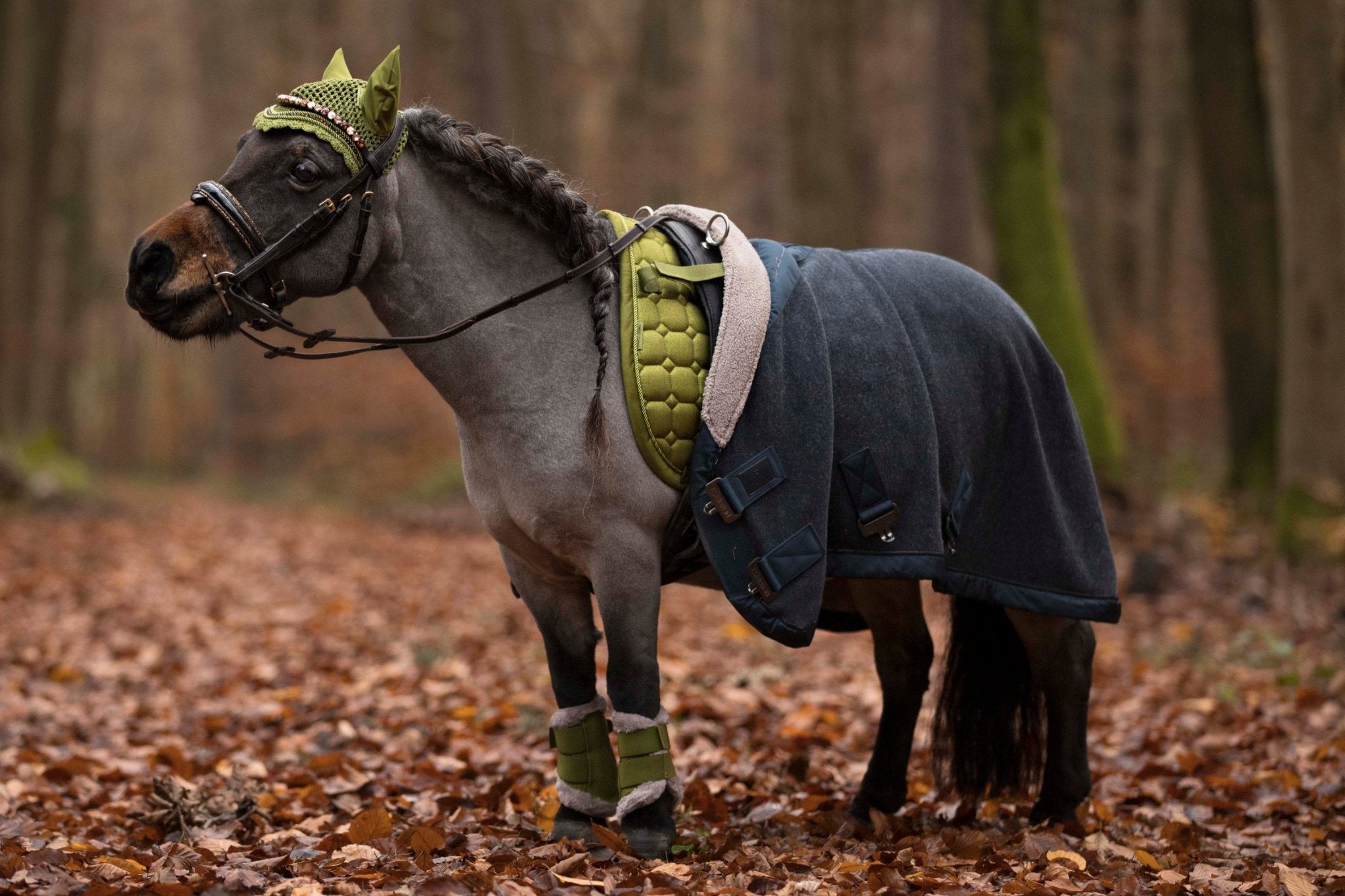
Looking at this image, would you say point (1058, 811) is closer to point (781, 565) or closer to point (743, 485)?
point (781, 565)

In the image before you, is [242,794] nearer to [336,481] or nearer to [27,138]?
[27,138]

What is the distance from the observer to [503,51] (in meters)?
16.3

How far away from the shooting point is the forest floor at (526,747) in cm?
354

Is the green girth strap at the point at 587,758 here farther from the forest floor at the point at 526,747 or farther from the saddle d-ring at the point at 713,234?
the saddle d-ring at the point at 713,234

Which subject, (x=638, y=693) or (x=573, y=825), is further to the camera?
(x=573, y=825)

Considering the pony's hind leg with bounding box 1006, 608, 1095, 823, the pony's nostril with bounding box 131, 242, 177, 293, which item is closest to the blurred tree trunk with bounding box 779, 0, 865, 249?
the pony's hind leg with bounding box 1006, 608, 1095, 823

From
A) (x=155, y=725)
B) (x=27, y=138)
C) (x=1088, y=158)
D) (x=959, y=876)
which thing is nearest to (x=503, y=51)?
(x=27, y=138)

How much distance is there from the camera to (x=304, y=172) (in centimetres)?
333

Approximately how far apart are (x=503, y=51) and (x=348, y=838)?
46.4 ft

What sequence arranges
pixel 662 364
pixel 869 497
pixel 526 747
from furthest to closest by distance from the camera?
pixel 526 747 < pixel 869 497 < pixel 662 364

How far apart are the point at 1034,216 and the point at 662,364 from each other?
27.0ft

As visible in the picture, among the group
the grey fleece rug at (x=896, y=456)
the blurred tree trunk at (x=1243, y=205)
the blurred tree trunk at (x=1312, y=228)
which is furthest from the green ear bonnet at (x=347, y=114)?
the blurred tree trunk at (x=1243, y=205)

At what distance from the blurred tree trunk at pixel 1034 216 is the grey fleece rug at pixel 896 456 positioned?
6.69 metres

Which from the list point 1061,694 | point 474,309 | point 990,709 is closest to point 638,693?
point 474,309
